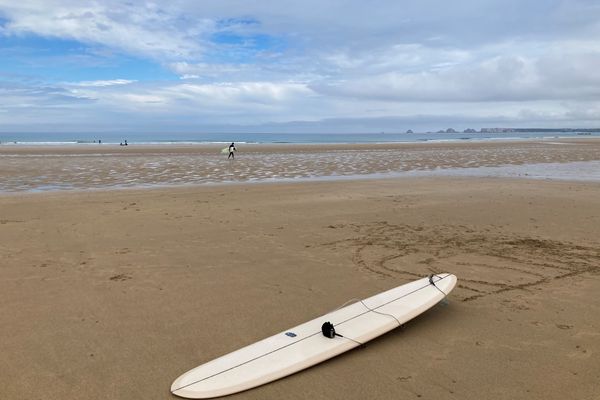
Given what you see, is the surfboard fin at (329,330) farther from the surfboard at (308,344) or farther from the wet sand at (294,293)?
the wet sand at (294,293)

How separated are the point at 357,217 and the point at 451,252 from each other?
10.7 ft

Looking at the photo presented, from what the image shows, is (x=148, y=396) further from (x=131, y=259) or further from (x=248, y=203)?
(x=248, y=203)

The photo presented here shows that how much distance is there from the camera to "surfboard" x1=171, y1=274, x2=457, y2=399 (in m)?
3.68

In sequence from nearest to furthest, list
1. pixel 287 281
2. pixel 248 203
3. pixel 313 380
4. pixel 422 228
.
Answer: pixel 313 380 < pixel 287 281 < pixel 422 228 < pixel 248 203

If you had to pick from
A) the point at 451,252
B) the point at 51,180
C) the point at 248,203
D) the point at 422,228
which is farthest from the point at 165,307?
the point at 51,180

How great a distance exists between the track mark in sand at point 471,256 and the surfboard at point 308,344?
949mm

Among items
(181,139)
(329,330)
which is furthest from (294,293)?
(181,139)

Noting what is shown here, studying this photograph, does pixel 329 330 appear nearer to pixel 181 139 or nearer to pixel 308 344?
pixel 308 344

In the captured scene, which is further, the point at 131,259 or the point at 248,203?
the point at 248,203

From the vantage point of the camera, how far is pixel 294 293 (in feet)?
19.0

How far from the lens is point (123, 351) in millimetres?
4266

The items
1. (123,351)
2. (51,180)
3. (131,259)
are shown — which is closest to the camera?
(123,351)

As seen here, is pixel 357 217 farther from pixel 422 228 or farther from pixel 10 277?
pixel 10 277

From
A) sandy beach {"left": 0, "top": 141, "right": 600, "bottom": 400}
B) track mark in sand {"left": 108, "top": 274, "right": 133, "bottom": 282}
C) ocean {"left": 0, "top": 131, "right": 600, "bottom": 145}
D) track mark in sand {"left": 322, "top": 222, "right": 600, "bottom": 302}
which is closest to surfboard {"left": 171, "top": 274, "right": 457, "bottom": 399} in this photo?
sandy beach {"left": 0, "top": 141, "right": 600, "bottom": 400}
